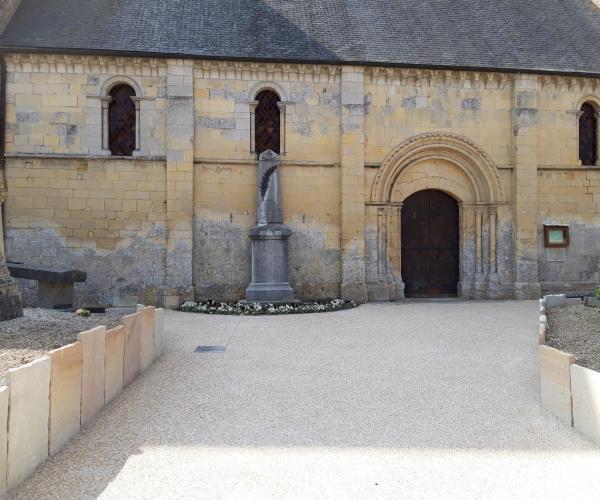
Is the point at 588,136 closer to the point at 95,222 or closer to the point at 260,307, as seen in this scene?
the point at 260,307

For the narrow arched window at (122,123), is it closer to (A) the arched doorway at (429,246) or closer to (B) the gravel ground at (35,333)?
(B) the gravel ground at (35,333)

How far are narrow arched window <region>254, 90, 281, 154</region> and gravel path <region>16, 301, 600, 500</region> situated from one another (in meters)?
7.29

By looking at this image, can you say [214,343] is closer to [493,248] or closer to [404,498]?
[404,498]

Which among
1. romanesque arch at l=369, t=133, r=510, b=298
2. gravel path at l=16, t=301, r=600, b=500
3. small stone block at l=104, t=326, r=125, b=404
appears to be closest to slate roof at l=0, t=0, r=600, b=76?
romanesque arch at l=369, t=133, r=510, b=298

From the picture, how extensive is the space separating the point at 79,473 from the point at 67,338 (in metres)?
2.95

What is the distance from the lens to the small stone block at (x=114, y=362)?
4816 millimetres

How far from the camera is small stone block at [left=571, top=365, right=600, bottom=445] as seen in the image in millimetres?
3846

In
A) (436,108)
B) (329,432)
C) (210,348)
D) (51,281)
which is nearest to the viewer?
(329,432)

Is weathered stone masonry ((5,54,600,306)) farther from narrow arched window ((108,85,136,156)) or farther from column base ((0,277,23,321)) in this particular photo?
column base ((0,277,23,321))

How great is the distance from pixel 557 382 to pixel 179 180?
10.2m

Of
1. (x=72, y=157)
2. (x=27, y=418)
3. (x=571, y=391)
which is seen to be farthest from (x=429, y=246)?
(x=27, y=418)

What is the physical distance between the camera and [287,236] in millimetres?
12273

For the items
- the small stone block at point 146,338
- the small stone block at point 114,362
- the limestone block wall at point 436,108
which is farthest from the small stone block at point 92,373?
the limestone block wall at point 436,108

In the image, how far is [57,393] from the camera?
3.74 m
